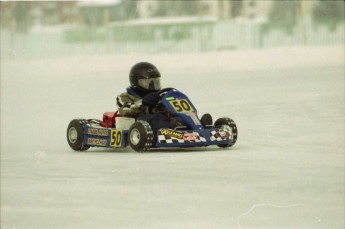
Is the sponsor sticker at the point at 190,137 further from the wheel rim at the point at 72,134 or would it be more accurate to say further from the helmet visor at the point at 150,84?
the wheel rim at the point at 72,134

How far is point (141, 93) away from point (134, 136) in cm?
49

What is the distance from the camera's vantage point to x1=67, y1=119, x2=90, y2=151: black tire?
6.82 meters

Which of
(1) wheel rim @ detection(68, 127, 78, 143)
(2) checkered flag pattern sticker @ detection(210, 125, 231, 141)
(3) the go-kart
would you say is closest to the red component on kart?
(3) the go-kart

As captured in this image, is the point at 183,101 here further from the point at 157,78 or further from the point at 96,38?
the point at 96,38

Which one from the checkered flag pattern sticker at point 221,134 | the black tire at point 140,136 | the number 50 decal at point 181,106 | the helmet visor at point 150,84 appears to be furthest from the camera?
the helmet visor at point 150,84

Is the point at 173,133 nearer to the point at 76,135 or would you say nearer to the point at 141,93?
the point at 141,93

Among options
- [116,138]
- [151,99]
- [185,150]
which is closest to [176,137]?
[185,150]

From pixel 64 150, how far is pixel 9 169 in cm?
73

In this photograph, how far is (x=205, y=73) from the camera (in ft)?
41.9

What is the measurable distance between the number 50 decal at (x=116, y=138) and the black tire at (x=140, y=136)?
0.69 ft

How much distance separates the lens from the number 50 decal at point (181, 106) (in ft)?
21.1

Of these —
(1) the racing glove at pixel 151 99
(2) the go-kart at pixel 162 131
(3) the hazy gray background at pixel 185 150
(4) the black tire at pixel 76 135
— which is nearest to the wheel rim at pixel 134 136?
(2) the go-kart at pixel 162 131

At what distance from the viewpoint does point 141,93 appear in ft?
22.0

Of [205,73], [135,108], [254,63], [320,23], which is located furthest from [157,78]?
[320,23]
